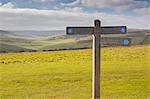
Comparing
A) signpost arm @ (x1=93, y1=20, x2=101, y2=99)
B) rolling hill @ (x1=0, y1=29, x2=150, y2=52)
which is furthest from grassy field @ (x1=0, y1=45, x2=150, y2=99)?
signpost arm @ (x1=93, y1=20, x2=101, y2=99)

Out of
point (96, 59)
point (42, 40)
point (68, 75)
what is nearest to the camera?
point (96, 59)

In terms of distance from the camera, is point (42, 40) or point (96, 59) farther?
point (42, 40)

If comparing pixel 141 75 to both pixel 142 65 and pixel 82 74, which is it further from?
pixel 82 74

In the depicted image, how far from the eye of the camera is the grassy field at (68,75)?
7.41 metres

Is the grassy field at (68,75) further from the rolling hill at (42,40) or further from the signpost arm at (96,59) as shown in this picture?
the signpost arm at (96,59)

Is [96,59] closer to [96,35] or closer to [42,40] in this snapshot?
[96,35]

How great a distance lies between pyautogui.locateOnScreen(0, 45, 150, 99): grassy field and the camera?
24.3 ft

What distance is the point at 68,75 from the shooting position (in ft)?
25.8

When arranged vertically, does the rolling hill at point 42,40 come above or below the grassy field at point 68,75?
above

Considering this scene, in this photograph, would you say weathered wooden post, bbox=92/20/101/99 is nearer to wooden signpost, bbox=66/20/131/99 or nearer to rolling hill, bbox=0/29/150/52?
wooden signpost, bbox=66/20/131/99

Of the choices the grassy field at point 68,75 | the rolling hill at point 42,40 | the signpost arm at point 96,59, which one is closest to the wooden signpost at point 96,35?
the signpost arm at point 96,59

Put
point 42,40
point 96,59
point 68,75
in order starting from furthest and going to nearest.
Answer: point 68,75 → point 42,40 → point 96,59

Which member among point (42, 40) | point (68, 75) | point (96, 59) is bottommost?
point (68, 75)

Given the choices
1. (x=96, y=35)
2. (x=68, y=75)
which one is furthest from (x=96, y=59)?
(x=68, y=75)
